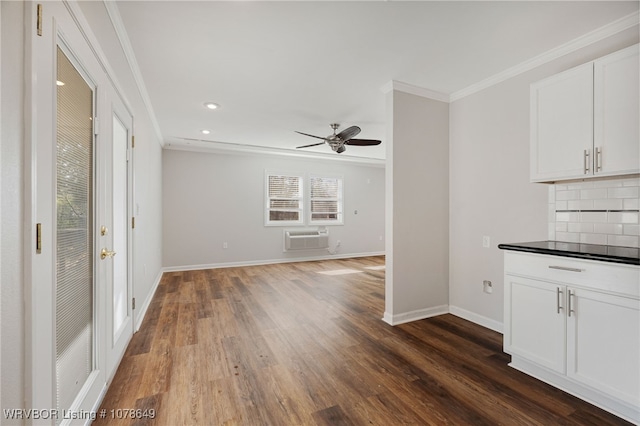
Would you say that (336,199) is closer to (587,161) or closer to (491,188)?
(491,188)

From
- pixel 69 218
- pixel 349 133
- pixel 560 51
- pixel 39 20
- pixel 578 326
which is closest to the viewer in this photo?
pixel 39 20

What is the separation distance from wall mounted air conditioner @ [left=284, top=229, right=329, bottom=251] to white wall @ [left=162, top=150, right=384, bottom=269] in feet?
0.63

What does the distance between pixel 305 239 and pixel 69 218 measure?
543 centimetres

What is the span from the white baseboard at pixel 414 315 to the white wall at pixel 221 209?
13.0 feet

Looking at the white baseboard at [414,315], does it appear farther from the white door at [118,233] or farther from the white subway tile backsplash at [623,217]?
the white door at [118,233]

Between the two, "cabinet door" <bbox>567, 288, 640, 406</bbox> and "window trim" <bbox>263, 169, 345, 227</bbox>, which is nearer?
"cabinet door" <bbox>567, 288, 640, 406</bbox>

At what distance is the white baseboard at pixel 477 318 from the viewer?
2.84 m

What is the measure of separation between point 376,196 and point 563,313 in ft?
20.0

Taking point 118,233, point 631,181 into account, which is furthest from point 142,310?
point 631,181

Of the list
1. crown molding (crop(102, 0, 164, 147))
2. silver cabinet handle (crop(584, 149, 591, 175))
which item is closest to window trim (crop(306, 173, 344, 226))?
crown molding (crop(102, 0, 164, 147))

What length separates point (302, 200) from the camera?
273 inches

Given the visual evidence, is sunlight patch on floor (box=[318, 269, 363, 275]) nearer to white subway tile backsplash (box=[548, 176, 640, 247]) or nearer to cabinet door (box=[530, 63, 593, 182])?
white subway tile backsplash (box=[548, 176, 640, 247])

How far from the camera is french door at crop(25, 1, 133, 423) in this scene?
1.03m

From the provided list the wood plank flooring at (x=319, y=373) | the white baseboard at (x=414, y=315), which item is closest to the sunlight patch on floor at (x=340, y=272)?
the wood plank flooring at (x=319, y=373)
